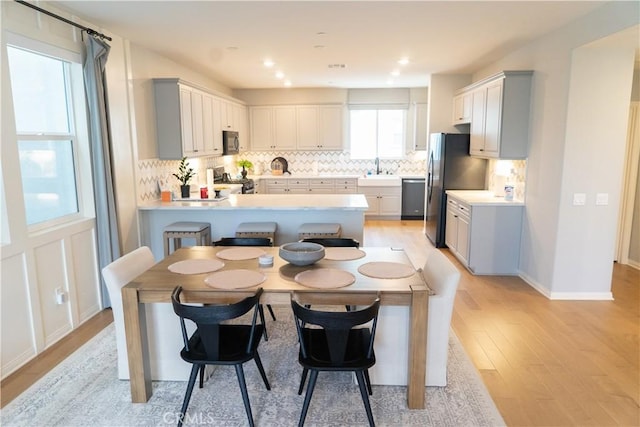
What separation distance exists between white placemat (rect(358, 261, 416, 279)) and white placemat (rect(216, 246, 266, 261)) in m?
0.83

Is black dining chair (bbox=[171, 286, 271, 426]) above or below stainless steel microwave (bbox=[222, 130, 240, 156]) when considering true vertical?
below

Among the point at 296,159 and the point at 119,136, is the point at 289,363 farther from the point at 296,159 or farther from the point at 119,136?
the point at 296,159

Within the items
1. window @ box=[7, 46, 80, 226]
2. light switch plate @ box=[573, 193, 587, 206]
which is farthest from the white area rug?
light switch plate @ box=[573, 193, 587, 206]

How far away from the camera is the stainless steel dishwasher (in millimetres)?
8320

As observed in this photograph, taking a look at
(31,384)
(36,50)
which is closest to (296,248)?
(31,384)

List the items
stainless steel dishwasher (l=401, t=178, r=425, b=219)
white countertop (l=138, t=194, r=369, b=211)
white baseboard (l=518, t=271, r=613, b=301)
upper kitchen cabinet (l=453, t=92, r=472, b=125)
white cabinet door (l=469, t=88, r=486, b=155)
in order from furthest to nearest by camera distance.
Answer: stainless steel dishwasher (l=401, t=178, r=425, b=219) < upper kitchen cabinet (l=453, t=92, r=472, b=125) < white cabinet door (l=469, t=88, r=486, b=155) < white countertop (l=138, t=194, r=369, b=211) < white baseboard (l=518, t=271, r=613, b=301)

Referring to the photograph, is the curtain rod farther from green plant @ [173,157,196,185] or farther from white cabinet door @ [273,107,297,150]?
white cabinet door @ [273,107,297,150]

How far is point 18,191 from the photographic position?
292 centimetres

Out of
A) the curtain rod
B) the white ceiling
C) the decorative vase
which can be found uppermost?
the white ceiling

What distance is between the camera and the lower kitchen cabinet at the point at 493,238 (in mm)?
4812

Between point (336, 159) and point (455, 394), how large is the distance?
22.1 ft

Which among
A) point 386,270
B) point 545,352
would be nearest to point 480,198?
point 545,352

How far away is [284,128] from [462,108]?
371 centimetres

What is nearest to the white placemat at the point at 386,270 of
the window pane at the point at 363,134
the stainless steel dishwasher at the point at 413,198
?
the stainless steel dishwasher at the point at 413,198
